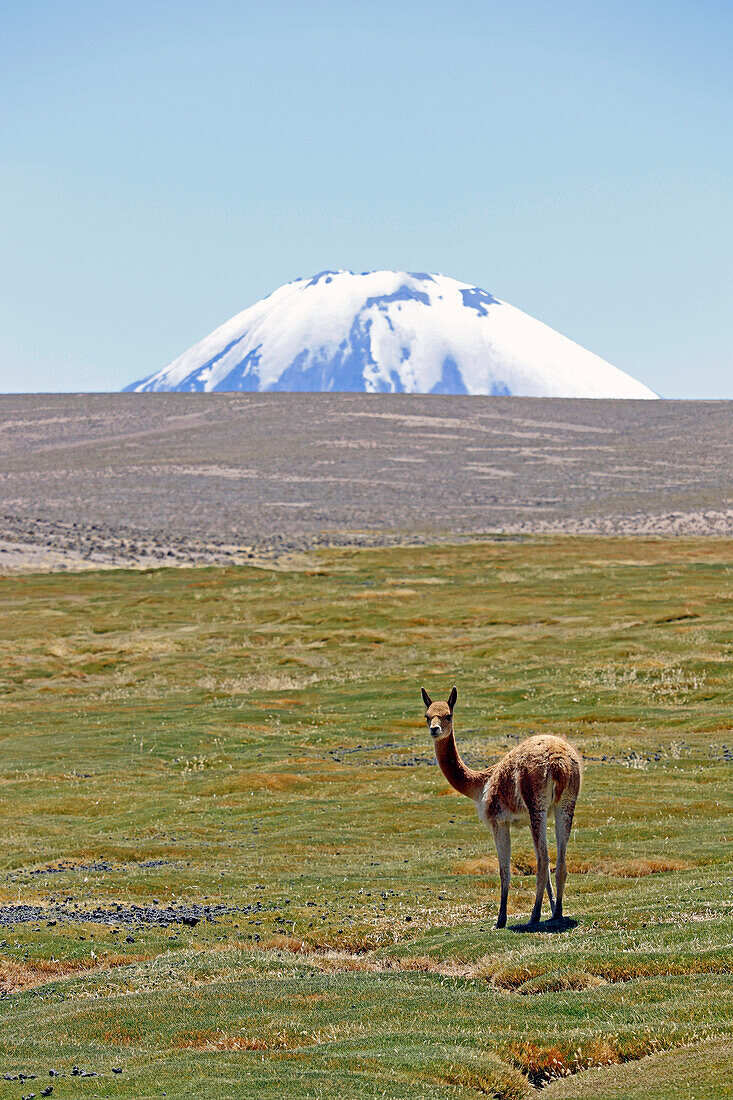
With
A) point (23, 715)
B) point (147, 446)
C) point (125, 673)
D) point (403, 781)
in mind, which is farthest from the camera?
point (147, 446)

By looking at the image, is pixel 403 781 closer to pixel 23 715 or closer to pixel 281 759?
pixel 281 759

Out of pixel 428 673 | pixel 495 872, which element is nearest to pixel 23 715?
pixel 428 673

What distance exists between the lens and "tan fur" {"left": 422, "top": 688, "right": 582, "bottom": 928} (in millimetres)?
17328

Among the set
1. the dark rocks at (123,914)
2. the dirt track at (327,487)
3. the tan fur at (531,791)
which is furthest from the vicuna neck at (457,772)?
the dirt track at (327,487)

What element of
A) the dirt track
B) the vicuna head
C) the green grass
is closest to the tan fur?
the vicuna head

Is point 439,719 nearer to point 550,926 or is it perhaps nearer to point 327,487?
point 550,926

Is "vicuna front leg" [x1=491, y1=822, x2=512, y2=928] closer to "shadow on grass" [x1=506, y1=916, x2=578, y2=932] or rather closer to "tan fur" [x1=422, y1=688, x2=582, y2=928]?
"tan fur" [x1=422, y1=688, x2=582, y2=928]

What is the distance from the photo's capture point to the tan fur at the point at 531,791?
17.3 m

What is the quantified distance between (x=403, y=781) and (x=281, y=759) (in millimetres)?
6706

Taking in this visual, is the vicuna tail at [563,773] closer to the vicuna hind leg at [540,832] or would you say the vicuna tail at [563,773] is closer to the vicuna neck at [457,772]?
the vicuna hind leg at [540,832]

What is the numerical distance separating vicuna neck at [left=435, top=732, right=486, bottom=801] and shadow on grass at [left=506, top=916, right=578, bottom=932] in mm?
2147

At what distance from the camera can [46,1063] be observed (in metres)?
13.7

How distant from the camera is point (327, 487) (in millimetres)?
160375

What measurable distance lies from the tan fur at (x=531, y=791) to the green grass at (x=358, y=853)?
1.16m
